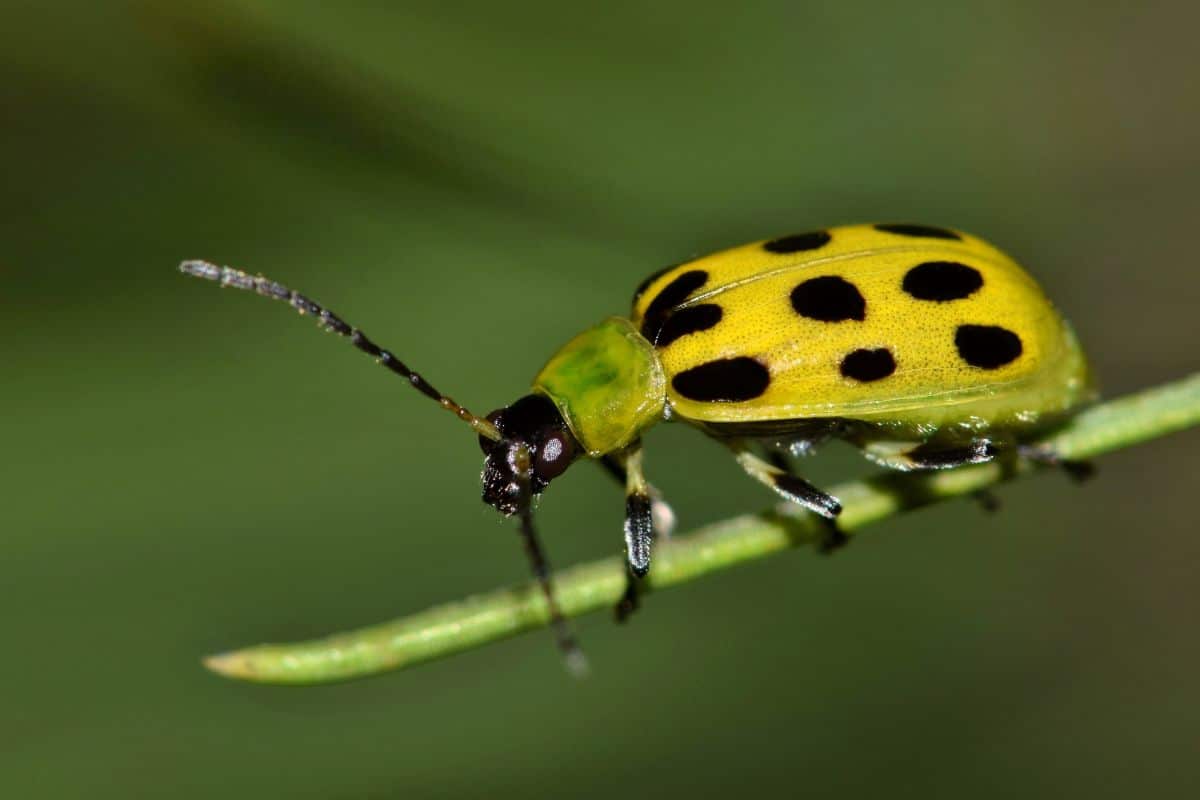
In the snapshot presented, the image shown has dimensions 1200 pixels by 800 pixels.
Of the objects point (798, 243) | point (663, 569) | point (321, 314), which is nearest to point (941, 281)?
point (798, 243)

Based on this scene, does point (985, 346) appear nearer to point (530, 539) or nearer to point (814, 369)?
point (814, 369)

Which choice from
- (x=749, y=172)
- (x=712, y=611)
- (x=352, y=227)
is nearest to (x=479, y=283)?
(x=352, y=227)

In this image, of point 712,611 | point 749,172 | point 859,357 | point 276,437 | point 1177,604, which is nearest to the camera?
point 859,357

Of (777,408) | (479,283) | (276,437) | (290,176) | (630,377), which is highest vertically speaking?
(290,176)

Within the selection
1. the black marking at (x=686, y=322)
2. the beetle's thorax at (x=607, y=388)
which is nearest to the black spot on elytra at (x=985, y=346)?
the black marking at (x=686, y=322)

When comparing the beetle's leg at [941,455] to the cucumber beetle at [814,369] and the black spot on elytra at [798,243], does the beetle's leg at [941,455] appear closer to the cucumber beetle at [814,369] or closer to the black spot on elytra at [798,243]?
the cucumber beetle at [814,369]

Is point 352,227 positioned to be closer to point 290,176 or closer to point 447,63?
point 290,176

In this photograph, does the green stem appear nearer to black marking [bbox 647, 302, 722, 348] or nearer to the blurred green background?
black marking [bbox 647, 302, 722, 348]
